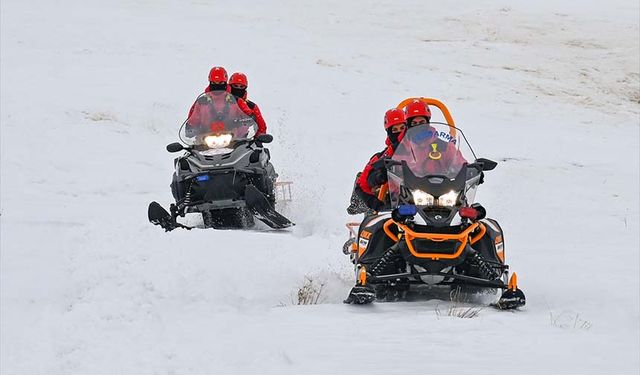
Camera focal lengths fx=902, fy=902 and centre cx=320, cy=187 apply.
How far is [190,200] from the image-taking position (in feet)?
36.2

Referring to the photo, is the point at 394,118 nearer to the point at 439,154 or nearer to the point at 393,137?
the point at 393,137

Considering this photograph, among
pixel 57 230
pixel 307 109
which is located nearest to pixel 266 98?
pixel 307 109

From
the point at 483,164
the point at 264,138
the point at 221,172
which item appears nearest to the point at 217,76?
the point at 264,138

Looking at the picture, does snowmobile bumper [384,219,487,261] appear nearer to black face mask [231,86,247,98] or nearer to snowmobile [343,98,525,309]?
snowmobile [343,98,525,309]

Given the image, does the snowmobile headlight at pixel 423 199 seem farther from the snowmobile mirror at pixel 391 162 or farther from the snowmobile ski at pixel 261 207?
the snowmobile ski at pixel 261 207

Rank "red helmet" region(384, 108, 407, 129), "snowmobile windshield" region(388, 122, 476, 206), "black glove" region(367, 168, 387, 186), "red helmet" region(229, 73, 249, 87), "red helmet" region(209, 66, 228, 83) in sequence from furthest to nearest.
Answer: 1. "red helmet" region(229, 73, 249, 87)
2. "red helmet" region(209, 66, 228, 83)
3. "red helmet" region(384, 108, 407, 129)
4. "black glove" region(367, 168, 387, 186)
5. "snowmobile windshield" region(388, 122, 476, 206)

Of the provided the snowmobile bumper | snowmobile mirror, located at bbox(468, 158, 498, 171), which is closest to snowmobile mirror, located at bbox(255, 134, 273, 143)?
snowmobile mirror, located at bbox(468, 158, 498, 171)

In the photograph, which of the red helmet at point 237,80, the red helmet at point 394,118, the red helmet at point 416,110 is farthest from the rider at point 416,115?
the red helmet at point 237,80

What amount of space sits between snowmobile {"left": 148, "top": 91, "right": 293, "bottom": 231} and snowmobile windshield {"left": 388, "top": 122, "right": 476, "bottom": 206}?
11.5 ft

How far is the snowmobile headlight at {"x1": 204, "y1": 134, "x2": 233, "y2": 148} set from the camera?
1147 centimetres

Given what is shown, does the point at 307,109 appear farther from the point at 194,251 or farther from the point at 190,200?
the point at 194,251

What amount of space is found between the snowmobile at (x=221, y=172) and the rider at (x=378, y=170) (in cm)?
259

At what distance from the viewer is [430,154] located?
768 cm

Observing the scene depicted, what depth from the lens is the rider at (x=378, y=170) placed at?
8062 millimetres
